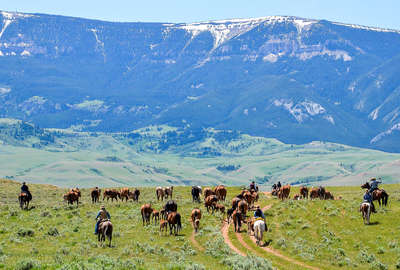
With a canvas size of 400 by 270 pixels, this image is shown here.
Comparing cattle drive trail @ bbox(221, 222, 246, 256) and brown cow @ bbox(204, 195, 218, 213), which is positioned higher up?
brown cow @ bbox(204, 195, 218, 213)

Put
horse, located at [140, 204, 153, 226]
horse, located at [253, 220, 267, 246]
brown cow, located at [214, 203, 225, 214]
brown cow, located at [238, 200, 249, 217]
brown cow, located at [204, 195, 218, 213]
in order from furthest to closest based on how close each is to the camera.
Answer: brown cow, located at [204, 195, 218, 213], brown cow, located at [214, 203, 225, 214], brown cow, located at [238, 200, 249, 217], horse, located at [140, 204, 153, 226], horse, located at [253, 220, 267, 246]

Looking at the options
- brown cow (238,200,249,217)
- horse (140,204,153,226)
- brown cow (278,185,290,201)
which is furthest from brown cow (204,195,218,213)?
brown cow (278,185,290,201)

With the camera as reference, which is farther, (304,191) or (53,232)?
(304,191)

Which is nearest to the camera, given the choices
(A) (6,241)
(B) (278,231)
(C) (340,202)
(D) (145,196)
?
(A) (6,241)

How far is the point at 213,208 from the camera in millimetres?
62250

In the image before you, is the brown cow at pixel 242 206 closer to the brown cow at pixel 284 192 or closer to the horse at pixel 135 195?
the brown cow at pixel 284 192

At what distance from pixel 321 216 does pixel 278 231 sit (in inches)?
216

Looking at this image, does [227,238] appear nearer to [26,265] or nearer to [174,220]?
[174,220]

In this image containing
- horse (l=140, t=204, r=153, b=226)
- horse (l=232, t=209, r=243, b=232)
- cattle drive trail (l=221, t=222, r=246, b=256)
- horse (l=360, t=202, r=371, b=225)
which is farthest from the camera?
horse (l=140, t=204, r=153, b=226)

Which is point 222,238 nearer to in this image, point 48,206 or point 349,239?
point 349,239

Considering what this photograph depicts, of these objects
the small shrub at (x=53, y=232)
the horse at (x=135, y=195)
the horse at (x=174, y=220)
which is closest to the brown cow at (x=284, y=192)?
the horse at (x=135, y=195)

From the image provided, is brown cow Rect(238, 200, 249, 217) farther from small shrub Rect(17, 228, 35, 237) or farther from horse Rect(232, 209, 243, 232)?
small shrub Rect(17, 228, 35, 237)

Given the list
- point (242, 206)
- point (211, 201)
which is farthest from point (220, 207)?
point (242, 206)

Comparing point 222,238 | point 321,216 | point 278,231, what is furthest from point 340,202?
point 222,238
